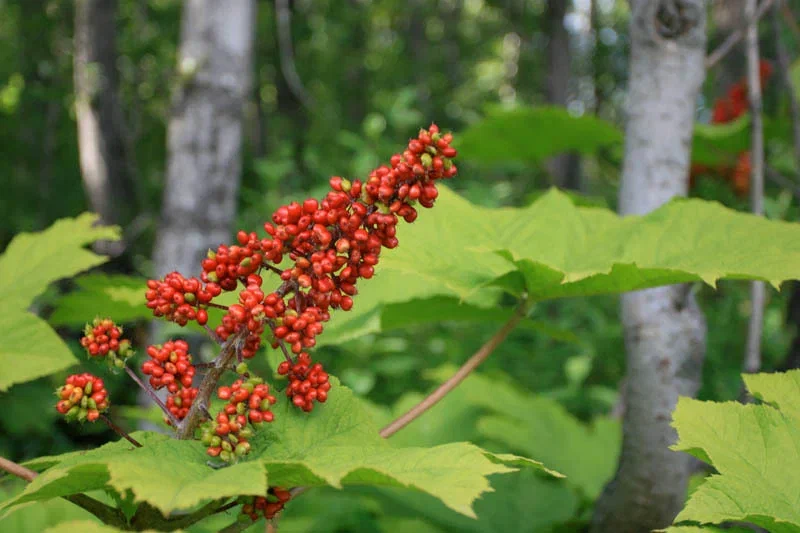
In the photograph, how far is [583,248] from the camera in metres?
→ 1.67

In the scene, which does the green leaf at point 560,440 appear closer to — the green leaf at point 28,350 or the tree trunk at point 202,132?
the green leaf at point 28,350

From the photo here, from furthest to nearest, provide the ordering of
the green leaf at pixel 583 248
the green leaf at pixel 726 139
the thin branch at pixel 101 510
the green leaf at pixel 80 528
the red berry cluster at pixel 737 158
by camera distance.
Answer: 1. the red berry cluster at pixel 737 158
2. the green leaf at pixel 726 139
3. the green leaf at pixel 583 248
4. the thin branch at pixel 101 510
5. the green leaf at pixel 80 528

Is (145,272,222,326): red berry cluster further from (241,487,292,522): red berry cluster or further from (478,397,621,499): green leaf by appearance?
(478,397,621,499): green leaf

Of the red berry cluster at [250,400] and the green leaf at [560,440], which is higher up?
the red berry cluster at [250,400]

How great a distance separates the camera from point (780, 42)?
2.46 meters

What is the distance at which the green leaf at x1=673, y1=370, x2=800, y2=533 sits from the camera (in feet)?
3.34

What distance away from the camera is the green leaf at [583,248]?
133 cm

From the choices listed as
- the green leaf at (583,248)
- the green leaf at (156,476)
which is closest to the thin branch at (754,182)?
the green leaf at (583,248)

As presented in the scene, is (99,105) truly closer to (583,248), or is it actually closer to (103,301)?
(103,301)

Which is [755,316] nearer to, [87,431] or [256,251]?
[256,251]

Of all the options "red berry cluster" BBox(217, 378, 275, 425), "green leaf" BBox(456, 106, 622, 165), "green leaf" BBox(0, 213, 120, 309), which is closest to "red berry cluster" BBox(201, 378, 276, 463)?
"red berry cluster" BBox(217, 378, 275, 425)

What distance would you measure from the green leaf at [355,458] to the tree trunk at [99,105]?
4533 millimetres

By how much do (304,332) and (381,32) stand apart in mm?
18760

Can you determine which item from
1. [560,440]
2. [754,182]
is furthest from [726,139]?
[560,440]
